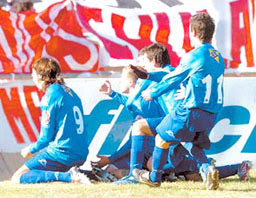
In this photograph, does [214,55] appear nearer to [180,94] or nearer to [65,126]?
[180,94]

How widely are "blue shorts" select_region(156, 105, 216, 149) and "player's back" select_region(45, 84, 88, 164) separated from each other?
41.4 inches

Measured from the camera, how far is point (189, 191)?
19.7 ft

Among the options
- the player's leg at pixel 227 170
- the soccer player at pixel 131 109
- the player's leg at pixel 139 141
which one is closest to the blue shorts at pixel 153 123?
the player's leg at pixel 139 141

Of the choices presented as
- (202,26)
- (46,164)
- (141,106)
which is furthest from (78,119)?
(202,26)

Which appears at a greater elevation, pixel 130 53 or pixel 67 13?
pixel 67 13

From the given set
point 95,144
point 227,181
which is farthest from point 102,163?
point 227,181

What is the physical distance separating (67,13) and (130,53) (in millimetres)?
864

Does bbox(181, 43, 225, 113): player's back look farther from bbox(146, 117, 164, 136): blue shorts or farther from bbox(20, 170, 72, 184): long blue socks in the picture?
bbox(20, 170, 72, 184): long blue socks

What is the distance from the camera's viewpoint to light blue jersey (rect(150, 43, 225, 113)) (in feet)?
19.1

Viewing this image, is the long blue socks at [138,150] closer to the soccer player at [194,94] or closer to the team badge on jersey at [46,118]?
the soccer player at [194,94]

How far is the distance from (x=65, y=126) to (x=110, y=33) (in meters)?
2.04

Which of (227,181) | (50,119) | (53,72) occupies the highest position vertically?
(53,72)

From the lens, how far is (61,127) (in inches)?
263

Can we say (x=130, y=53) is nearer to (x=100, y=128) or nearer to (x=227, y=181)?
(x=100, y=128)
